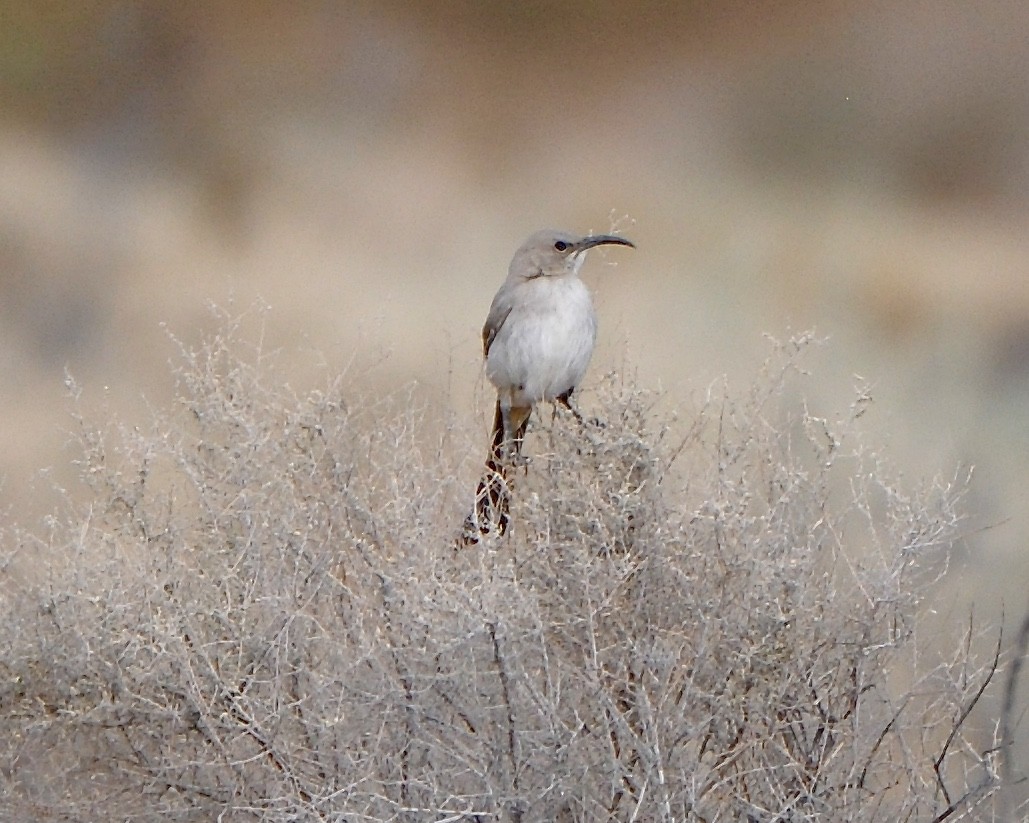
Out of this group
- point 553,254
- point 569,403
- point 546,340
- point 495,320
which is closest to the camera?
point 569,403

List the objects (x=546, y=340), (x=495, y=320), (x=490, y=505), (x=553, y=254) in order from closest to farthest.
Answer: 1. (x=490, y=505)
2. (x=546, y=340)
3. (x=553, y=254)
4. (x=495, y=320)

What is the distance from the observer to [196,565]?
16.0ft

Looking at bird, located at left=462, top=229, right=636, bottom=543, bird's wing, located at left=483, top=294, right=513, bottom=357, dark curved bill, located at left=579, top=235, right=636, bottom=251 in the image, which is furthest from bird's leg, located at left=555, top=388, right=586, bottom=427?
dark curved bill, located at left=579, top=235, right=636, bottom=251

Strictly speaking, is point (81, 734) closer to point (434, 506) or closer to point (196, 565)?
point (196, 565)

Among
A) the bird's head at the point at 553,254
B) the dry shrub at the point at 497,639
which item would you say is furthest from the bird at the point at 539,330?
the dry shrub at the point at 497,639

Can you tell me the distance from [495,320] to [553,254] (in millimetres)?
352

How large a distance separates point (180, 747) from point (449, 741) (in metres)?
0.98

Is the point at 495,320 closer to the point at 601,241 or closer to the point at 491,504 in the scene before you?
the point at 601,241

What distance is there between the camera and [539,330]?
544 centimetres

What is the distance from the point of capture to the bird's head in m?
5.58

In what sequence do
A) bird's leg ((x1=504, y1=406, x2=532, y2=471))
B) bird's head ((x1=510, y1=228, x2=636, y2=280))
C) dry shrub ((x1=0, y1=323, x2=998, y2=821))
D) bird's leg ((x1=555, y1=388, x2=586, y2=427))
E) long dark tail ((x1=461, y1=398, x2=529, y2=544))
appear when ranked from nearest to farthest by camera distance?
1. dry shrub ((x1=0, y1=323, x2=998, y2=821))
2. long dark tail ((x1=461, y1=398, x2=529, y2=544))
3. bird's leg ((x1=555, y1=388, x2=586, y2=427))
4. bird's head ((x1=510, y1=228, x2=636, y2=280))
5. bird's leg ((x1=504, y1=406, x2=532, y2=471))

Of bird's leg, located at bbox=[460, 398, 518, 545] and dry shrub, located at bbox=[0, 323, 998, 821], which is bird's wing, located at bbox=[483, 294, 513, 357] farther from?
dry shrub, located at bbox=[0, 323, 998, 821]

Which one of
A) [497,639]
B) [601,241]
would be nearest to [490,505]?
[497,639]

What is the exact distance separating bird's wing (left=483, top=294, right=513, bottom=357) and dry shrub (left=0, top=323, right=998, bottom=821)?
796 millimetres
